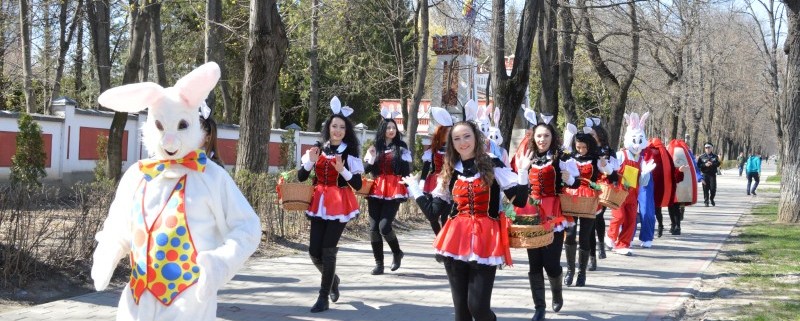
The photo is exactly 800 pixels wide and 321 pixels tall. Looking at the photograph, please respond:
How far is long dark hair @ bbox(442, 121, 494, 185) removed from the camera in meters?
5.88

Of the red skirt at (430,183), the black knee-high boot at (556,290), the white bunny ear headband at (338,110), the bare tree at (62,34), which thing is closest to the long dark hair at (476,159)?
the black knee-high boot at (556,290)

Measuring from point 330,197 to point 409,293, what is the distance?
5.62ft

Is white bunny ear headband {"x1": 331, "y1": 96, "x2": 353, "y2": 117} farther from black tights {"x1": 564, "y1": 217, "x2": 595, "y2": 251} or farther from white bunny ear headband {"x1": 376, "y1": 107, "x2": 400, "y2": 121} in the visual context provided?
black tights {"x1": 564, "y1": 217, "x2": 595, "y2": 251}

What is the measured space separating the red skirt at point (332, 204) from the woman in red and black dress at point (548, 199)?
65.7 inches

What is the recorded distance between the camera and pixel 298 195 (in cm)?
793

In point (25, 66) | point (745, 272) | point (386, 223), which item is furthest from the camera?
point (25, 66)

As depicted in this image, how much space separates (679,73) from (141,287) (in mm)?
24865

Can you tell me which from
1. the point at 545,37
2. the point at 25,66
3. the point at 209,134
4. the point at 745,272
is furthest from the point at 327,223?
the point at 25,66

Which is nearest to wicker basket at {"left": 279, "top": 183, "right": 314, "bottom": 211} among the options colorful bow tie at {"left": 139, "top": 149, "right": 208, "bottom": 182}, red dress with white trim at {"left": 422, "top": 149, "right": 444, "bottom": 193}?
red dress with white trim at {"left": 422, "top": 149, "right": 444, "bottom": 193}

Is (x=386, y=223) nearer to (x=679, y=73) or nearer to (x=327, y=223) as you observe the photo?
(x=327, y=223)

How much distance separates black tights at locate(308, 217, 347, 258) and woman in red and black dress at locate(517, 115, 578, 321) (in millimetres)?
1745

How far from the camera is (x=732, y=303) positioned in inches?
349

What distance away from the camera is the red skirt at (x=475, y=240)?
5.73 m

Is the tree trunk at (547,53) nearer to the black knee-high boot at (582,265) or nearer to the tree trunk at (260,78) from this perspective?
the tree trunk at (260,78)
